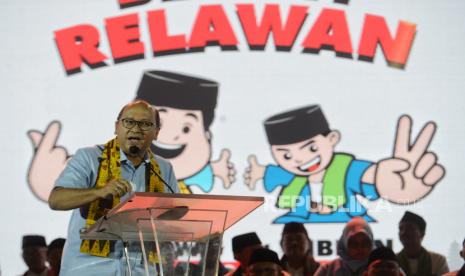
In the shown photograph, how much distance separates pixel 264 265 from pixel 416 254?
4.53 ft

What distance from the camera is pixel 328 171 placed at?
5270 mm

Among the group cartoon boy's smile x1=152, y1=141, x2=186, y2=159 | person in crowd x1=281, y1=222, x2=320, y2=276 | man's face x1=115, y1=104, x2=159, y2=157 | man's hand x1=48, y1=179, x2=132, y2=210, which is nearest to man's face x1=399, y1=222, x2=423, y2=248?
person in crowd x1=281, y1=222, x2=320, y2=276

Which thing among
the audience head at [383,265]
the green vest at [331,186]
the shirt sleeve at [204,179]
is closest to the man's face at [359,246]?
the audience head at [383,265]

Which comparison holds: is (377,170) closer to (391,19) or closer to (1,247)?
(391,19)

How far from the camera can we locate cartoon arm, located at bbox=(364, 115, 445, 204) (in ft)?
17.4

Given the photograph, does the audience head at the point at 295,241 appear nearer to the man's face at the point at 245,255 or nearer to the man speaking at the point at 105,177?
the man's face at the point at 245,255

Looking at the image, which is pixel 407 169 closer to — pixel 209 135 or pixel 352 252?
pixel 352 252

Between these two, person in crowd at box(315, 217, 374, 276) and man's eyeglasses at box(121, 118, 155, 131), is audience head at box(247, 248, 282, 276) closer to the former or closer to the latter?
person in crowd at box(315, 217, 374, 276)

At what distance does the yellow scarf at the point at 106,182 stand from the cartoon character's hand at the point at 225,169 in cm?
274

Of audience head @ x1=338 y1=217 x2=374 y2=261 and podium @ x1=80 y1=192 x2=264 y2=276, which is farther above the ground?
podium @ x1=80 y1=192 x2=264 y2=276

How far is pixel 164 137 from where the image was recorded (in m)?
5.20

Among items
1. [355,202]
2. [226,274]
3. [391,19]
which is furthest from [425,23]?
[226,274]

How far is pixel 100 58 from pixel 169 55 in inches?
18.7

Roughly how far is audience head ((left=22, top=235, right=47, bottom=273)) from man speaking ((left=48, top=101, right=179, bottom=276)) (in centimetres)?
276
